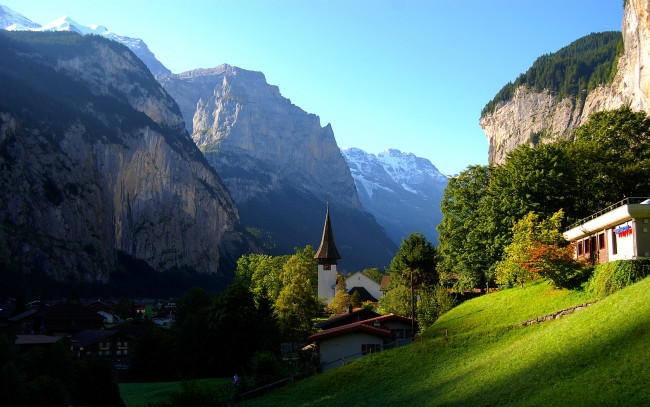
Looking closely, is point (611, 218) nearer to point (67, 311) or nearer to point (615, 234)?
point (615, 234)

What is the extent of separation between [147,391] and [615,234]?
123 feet

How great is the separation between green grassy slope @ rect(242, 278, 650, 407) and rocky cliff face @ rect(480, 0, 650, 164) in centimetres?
5524

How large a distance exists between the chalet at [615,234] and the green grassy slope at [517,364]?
384 centimetres

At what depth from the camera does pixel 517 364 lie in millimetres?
24516

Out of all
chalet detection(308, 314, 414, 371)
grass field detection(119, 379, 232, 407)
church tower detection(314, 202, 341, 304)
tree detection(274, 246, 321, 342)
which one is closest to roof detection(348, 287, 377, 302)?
church tower detection(314, 202, 341, 304)

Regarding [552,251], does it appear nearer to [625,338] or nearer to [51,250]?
[625,338]

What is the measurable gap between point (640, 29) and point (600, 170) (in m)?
47.0

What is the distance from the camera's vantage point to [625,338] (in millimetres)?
21688

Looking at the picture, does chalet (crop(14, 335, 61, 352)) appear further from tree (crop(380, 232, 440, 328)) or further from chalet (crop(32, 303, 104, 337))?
tree (crop(380, 232, 440, 328))

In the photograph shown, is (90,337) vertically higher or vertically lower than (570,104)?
lower

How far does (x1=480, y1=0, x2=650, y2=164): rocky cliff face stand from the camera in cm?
8225

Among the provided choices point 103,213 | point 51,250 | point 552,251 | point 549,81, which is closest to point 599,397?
point 552,251

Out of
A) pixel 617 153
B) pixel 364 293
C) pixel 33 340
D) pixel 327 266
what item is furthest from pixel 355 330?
pixel 364 293

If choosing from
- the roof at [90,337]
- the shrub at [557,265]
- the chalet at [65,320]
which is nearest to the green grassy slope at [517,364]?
the shrub at [557,265]
